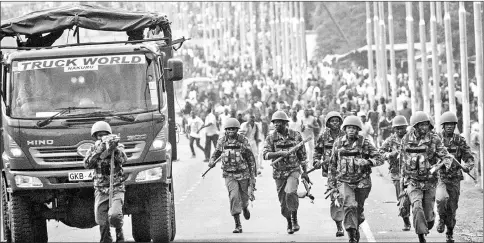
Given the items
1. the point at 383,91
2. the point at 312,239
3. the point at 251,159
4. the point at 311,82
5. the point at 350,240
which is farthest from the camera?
the point at 311,82

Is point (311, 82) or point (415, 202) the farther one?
point (311, 82)

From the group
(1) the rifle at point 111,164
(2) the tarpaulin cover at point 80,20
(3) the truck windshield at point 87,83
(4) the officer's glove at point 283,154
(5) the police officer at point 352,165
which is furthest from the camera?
(4) the officer's glove at point 283,154

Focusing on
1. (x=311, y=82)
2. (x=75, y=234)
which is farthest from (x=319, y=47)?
(x=75, y=234)

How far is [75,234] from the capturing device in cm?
2127

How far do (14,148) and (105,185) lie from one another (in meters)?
1.75

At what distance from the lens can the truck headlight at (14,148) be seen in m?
17.7

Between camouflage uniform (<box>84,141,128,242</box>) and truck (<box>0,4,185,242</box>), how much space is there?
902 mm

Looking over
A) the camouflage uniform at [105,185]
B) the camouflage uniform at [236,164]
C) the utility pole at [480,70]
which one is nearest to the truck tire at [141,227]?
the camouflage uniform at [236,164]

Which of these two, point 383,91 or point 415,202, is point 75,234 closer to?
point 415,202

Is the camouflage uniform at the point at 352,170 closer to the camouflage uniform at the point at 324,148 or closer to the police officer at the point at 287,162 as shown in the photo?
the camouflage uniform at the point at 324,148

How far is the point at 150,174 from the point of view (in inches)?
698

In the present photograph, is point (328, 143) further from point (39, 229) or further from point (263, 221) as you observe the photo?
point (39, 229)

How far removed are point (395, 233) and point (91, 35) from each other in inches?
204

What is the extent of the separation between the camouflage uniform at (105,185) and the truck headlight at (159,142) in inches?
45.9
